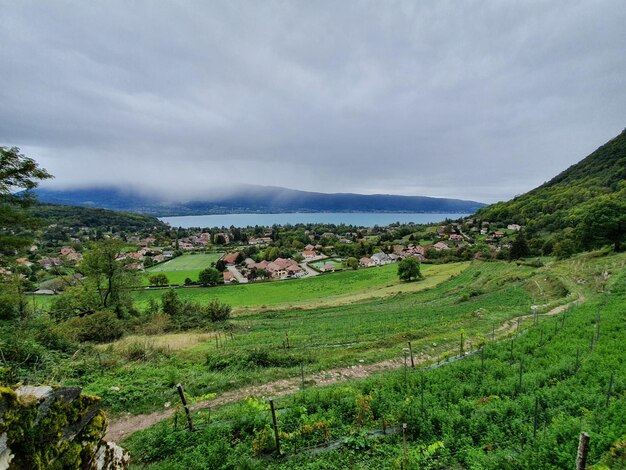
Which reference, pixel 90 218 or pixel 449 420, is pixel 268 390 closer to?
pixel 449 420

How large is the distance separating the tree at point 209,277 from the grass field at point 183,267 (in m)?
5.67

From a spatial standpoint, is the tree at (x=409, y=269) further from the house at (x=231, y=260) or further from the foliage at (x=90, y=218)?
the foliage at (x=90, y=218)

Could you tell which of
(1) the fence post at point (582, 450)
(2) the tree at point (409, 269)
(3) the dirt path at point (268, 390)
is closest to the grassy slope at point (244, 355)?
(3) the dirt path at point (268, 390)

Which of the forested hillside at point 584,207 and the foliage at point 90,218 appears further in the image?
the foliage at point 90,218

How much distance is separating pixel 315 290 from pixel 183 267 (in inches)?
1878

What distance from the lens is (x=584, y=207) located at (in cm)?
8638

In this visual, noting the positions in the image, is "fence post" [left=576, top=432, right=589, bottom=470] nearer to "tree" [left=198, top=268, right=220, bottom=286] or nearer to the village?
the village

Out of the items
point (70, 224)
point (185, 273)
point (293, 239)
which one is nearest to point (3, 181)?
point (185, 273)

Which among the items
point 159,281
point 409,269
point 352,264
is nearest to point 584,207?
point 409,269

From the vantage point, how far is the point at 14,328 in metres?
15.1

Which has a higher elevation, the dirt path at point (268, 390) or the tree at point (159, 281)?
the dirt path at point (268, 390)

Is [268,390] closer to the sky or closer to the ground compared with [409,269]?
closer to the sky

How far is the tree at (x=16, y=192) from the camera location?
1412cm

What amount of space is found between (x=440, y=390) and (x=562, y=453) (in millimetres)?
3503
